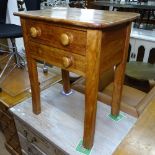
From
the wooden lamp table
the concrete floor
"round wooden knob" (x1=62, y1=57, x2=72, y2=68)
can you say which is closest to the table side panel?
the wooden lamp table

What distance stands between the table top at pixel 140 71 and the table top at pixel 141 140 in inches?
32.5

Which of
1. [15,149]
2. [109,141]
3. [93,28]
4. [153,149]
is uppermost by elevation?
[93,28]

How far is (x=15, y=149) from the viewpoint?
126cm

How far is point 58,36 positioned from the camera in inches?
25.6

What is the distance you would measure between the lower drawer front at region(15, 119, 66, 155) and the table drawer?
0.39 meters

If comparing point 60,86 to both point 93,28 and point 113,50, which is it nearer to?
point 113,50

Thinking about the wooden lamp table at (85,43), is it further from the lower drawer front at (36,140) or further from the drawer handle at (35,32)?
the lower drawer front at (36,140)

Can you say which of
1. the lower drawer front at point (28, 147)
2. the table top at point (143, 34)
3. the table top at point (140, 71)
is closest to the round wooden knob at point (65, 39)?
the lower drawer front at point (28, 147)

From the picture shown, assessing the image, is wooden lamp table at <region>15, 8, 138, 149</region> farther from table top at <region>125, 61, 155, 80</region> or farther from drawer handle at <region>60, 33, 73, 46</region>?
table top at <region>125, 61, 155, 80</region>

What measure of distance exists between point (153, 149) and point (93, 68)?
12.6 inches

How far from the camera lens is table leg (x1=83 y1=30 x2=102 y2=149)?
551 millimetres

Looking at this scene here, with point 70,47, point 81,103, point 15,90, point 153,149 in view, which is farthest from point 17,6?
point 153,149

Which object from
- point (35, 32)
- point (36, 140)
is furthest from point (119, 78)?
point (36, 140)

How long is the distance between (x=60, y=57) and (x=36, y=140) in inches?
20.1
